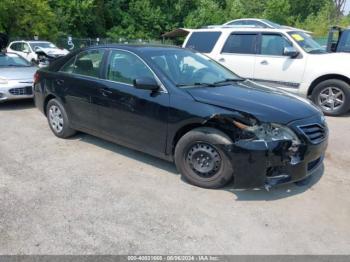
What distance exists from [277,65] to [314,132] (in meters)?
4.40

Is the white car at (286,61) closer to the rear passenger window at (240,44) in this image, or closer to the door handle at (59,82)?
the rear passenger window at (240,44)

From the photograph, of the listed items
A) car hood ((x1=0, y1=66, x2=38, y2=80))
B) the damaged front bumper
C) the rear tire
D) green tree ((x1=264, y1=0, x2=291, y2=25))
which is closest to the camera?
the damaged front bumper

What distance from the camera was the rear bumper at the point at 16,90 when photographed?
7984mm

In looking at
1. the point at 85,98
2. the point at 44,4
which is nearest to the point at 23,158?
the point at 85,98

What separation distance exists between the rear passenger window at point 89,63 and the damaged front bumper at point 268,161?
243cm

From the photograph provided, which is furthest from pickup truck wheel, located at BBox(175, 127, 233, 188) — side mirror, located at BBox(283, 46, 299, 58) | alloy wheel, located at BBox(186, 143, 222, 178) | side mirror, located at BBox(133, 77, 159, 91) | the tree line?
the tree line

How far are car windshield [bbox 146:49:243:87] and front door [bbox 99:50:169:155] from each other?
0.75 ft

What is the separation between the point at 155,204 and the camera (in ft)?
12.6

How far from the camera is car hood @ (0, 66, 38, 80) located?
821cm

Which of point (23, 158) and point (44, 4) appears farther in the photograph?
point (44, 4)

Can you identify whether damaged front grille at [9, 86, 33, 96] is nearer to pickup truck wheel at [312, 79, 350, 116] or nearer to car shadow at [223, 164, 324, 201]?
car shadow at [223, 164, 324, 201]

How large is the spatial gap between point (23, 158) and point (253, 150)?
330 centimetres

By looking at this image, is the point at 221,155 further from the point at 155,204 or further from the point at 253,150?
the point at 155,204

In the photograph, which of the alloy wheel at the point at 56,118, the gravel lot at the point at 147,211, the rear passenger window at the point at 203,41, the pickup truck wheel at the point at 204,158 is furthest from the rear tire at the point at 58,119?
the rear passenger window at the point at 203,41
